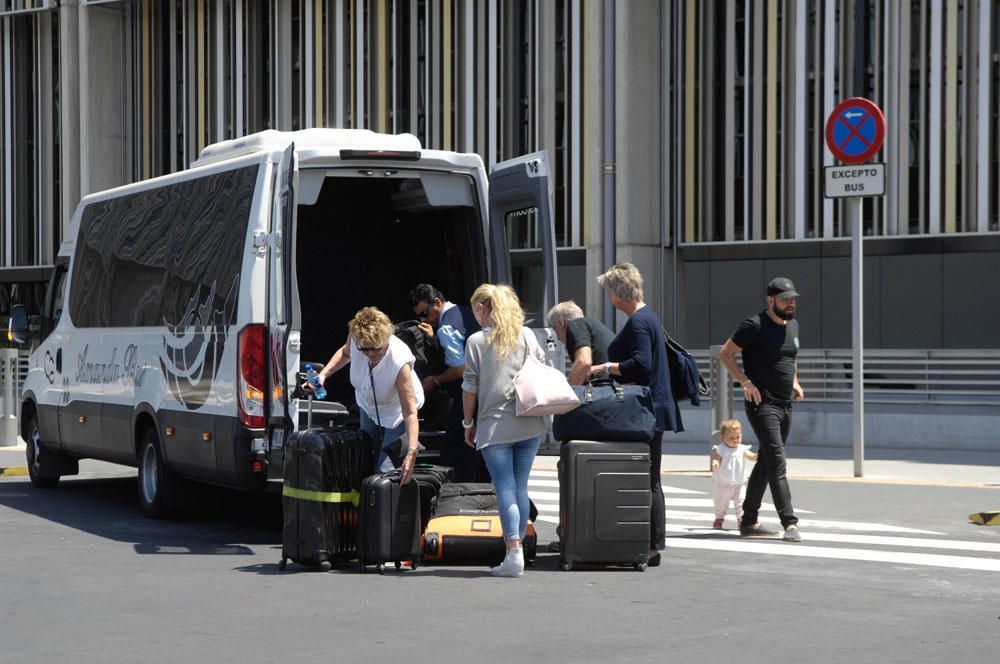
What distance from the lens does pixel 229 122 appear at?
32531mm

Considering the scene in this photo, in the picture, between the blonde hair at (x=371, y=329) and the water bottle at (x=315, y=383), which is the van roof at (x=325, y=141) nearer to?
the water bottle at (x=315, y=383)

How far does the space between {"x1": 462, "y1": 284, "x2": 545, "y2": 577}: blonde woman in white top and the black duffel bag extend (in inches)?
8.7

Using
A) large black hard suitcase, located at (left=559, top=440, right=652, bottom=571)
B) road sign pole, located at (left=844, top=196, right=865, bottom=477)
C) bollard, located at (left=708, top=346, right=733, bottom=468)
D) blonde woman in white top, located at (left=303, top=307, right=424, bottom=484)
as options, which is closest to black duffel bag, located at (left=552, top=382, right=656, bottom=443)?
large black hard suitcase, located at (left=559, top=440, right=652, bottom=571)

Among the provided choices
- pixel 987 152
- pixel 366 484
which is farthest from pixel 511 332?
pixel 987 152

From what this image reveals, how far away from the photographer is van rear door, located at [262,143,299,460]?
10.3 meters

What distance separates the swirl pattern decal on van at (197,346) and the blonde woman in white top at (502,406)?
2226mm

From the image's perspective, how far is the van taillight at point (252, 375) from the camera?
1052cm

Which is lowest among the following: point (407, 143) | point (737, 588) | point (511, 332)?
point (737, 588)

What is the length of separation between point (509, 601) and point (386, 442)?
199 cm

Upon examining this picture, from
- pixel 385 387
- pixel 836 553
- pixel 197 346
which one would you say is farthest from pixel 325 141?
→ pixel 836 553

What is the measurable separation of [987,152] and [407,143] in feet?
50.0

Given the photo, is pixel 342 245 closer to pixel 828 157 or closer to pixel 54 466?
pixel 54 466

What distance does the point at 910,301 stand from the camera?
2961 cm

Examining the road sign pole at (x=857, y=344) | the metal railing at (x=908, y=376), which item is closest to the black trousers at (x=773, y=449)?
the road sign pole at (x=857, y=344)
